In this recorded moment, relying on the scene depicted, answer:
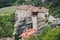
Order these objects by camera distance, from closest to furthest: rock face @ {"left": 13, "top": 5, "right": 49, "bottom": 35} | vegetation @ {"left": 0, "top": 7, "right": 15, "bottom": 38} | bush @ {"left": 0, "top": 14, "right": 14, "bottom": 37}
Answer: rock face @ {"left": 13, "top": 5, "right": 49, "bottom": 35} < bush @ {"left": 0, "top": 14, "right": 14, "bottom": 37} < vegetation @ {"left": 0, "top": 7, "right": 15, "bottom": 38}

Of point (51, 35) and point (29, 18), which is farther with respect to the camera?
point (29, 18)

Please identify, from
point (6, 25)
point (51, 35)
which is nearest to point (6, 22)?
point (6, 25)

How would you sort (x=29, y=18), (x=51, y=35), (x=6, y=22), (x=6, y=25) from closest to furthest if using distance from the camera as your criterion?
1. (x=51, y=35)
2. (x=29, y=18)
3. (x=6, y=25)
4. (x=6, y=22)

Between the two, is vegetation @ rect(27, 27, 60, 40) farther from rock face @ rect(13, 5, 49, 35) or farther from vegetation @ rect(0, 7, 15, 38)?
vegetation @ rect(0, 7, 15, 38)

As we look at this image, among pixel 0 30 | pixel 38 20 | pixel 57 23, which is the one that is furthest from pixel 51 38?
pixel 0 30

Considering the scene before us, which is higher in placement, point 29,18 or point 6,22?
point 29,18

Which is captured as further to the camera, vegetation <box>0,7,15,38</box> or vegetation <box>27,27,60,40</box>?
vegetation <box>0,7,15,38</box>

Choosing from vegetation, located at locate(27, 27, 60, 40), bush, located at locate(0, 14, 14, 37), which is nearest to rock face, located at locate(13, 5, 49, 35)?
bush, located at locate(0, 14, 14, 37)

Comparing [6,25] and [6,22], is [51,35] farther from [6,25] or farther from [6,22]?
[6,22]
